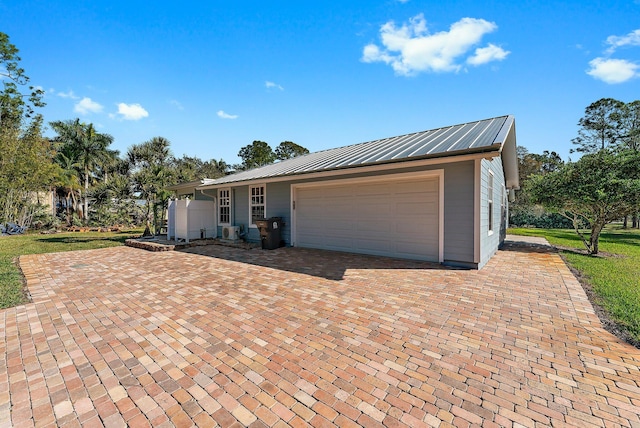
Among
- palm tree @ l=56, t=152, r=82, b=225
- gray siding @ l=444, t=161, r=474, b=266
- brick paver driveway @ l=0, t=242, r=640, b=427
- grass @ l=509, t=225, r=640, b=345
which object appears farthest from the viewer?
palm tree @ l=56, t=152, r=82, b=225

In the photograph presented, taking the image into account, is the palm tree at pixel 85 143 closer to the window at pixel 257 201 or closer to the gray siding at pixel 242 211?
the gray siding at pixel 242 211

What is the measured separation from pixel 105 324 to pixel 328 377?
2980 mm

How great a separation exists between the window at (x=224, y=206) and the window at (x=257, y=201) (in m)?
1.47

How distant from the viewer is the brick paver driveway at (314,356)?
1907 mm

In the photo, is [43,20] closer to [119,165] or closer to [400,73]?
[400,73]

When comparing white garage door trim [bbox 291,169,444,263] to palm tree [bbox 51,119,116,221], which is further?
palm tree [bbox 51,119,116,221]

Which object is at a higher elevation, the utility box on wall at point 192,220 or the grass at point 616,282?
→ the utility box on wall at point 192,220

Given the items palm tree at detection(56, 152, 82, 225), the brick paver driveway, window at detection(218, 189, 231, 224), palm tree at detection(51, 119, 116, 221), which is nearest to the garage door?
the brick paver driveway

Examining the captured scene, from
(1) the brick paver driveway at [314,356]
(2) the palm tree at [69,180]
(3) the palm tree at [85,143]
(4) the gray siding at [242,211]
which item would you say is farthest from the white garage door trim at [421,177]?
A: (3) the palm tree at [85,143]

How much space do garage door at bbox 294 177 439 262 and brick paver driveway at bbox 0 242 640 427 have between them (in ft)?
6.97

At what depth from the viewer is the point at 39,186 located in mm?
14984

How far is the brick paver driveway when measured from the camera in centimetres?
191

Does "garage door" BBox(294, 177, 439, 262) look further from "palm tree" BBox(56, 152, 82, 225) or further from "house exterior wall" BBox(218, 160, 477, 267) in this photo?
"palm tree" BBox(56, 152, 82, 225)

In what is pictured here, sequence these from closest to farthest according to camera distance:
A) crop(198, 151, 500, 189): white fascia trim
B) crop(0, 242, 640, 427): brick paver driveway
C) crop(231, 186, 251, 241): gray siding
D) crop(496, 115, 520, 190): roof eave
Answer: crop(0, 242, 640, 427): brick paver driveway → crop(198, 151, 500, 189): white fascia trim → crop(496, 115, 520, 190): roof eave → crop(231, 186, 251, 241): gray siding
